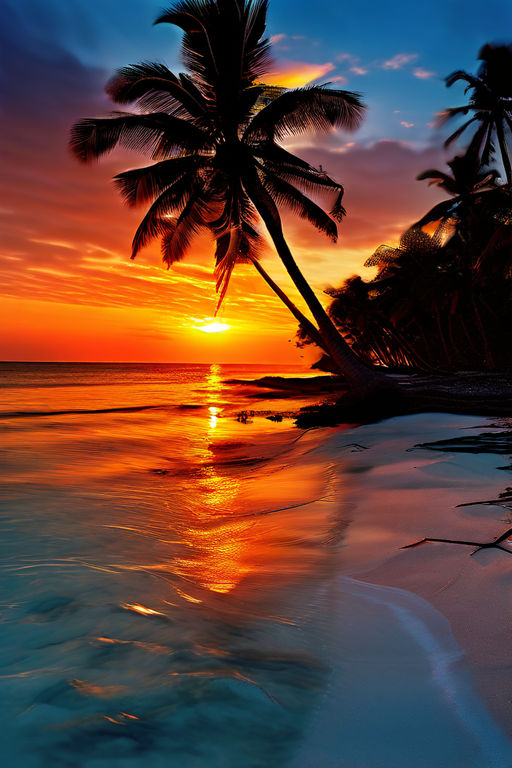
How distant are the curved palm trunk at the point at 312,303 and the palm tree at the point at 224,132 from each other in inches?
1.0

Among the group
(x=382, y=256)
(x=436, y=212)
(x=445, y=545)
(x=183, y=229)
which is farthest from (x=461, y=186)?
(x=445, y=545)

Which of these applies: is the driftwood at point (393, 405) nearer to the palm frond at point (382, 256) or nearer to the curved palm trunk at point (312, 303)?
the curved palm trunk at point (312, 303)

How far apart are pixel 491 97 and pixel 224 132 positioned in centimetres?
1584

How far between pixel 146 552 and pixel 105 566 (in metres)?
0.47

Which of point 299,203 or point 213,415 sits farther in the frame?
point 213,415

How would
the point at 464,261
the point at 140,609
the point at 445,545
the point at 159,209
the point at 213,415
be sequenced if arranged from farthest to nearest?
the point at 464,261 < the point at 213,415 < the point at 159,209 < the point at 445,545 < the point at 140,609

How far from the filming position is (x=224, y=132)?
12.4m

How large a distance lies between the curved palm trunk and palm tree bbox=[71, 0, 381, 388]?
0.03 metres

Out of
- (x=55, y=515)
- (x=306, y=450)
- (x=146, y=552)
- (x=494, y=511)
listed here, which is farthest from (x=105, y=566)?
(x=306, y=450)

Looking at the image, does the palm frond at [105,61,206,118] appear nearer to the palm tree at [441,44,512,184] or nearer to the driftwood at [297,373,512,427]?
the driftwood at [297,373,512,427]

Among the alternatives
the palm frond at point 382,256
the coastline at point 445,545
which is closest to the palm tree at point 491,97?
the palm frond at point 382,256

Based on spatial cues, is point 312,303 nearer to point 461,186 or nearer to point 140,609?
point 140,609

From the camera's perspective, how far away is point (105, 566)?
3102 mm

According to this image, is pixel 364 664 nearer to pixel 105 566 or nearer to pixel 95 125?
pixel 105 566
